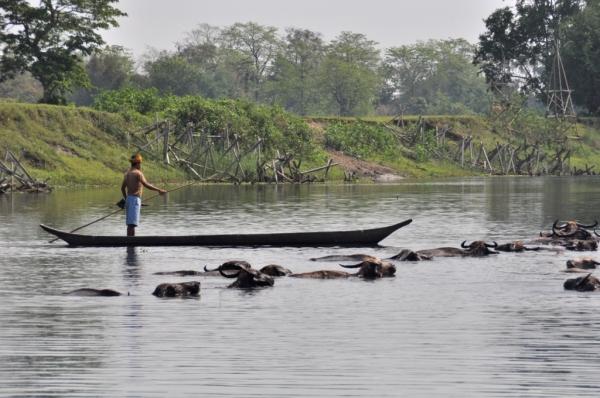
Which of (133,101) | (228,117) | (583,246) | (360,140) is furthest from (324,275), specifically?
(360,140)

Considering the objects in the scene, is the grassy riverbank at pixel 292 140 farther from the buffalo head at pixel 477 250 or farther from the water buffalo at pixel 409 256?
the water buffalo at pixel 409 256

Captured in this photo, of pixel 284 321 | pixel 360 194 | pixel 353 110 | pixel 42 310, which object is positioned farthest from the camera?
pixel 353 110

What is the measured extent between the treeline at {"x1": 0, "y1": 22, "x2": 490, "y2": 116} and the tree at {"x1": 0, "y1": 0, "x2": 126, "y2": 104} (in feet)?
136

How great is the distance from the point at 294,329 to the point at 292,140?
215ft

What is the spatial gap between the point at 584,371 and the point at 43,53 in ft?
239

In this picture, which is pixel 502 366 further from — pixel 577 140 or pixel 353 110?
pixel 353 110

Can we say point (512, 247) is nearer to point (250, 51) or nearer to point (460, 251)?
point (460, 251)

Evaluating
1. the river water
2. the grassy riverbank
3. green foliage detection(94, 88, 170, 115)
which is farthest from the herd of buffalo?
green foliage detection(94, 88, 170, 115)

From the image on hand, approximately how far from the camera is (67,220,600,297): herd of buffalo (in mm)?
23047

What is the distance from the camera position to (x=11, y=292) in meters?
24.1

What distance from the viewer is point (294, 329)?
19188 mm

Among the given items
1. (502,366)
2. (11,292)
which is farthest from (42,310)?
(502,366)

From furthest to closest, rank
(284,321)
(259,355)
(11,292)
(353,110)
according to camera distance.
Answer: (353,110)
(11,292)
(284,321)
(259,355)

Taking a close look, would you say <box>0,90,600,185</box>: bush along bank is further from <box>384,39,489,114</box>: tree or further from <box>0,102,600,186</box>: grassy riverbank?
<box>384,39,489,114</box>: tree
